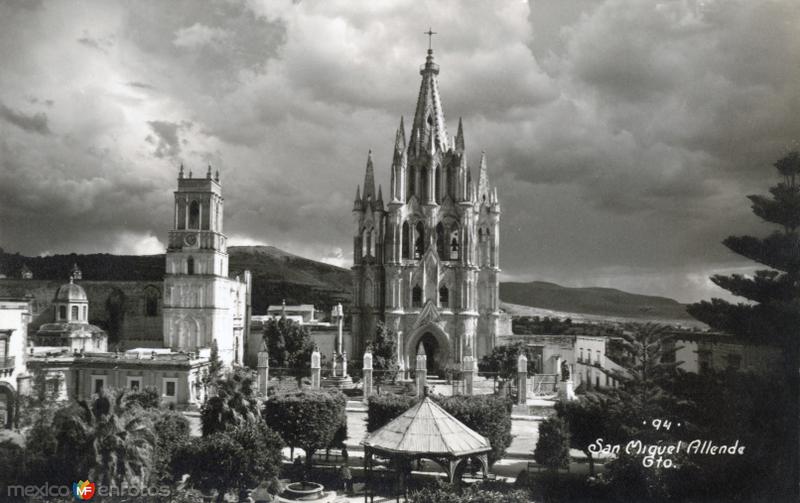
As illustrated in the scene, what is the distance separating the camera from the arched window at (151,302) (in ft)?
240

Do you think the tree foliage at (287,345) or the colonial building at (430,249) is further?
the colonial building at (430,249)

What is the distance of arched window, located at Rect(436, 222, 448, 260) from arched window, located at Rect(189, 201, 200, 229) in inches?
841

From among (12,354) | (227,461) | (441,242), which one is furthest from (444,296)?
(227,461)

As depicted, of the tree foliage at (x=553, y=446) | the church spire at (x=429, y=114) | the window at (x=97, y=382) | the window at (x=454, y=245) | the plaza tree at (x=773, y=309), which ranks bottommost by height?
Answer: the tree foliage at (x=553, y=446)

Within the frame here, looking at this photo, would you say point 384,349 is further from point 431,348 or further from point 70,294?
point 70,294

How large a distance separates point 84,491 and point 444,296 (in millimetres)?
47864

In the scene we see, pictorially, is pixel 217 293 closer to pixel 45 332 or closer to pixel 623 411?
pixel 45 332

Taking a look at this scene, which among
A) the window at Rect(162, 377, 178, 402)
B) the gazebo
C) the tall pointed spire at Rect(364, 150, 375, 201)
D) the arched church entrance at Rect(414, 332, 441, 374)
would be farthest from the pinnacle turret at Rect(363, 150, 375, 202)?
the gazebo

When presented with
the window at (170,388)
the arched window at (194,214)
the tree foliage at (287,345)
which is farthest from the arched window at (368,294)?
the window at (170,388)

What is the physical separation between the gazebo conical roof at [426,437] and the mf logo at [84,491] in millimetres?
9208

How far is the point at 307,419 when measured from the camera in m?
32.0

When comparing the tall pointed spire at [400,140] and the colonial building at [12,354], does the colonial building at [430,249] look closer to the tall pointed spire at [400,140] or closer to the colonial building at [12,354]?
the tall pointed spire at [400,140]

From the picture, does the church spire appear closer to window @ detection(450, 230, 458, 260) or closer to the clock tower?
window @ detection(450, 230, 458, 260)

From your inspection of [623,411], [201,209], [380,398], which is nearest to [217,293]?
[201,209]
